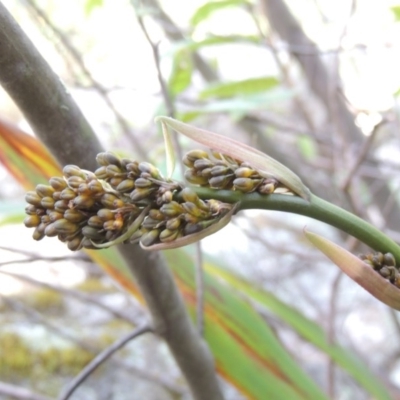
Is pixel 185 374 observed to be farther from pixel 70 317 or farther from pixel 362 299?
pixel 362 299

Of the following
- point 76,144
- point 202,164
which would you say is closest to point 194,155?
point 202,164

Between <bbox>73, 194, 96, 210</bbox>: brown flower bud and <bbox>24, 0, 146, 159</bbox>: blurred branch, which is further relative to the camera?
<bbox>24, 0, 146, 159</bbox>: blurred branch

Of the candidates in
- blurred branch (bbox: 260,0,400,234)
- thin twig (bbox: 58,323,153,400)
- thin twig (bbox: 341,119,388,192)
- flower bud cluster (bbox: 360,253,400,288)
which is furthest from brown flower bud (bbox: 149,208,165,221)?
blurred branch (bbox: 260,0,400,234)

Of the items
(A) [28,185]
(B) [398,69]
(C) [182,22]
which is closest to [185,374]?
(A) [28,185]

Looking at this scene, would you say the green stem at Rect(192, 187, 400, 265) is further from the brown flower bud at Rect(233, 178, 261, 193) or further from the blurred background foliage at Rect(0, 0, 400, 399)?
the blurred background foliage at Rect(0, 0, 400, 399)

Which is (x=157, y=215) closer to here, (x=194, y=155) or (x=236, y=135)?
(x=194, y=155)

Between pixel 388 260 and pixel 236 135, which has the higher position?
pixel 388 260

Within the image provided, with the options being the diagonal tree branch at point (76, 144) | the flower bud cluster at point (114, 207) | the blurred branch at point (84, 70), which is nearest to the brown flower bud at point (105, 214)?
the flower bud cluster at point (114, 207)
